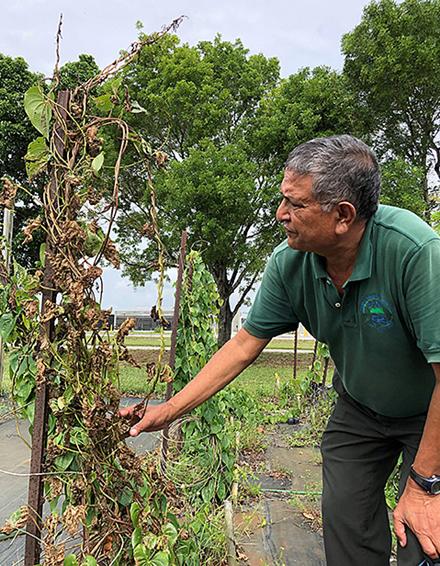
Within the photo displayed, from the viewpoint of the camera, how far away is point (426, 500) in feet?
4.65

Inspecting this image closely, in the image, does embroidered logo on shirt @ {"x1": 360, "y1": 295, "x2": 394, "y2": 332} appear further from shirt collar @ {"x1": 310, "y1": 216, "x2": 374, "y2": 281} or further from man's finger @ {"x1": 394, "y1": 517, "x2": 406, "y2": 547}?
man's finger @ {"x1": 394, "y1": 517, "x2": 406, "y2": 547}

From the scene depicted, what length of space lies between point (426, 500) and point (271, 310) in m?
0.68

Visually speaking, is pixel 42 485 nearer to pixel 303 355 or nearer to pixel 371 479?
pixel 371 479

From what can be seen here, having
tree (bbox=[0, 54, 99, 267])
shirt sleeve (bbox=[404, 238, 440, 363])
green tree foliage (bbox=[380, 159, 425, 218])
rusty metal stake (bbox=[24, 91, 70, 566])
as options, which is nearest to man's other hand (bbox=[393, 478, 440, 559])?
shirt sleeve (bbox=[404, 238, 440, 363])

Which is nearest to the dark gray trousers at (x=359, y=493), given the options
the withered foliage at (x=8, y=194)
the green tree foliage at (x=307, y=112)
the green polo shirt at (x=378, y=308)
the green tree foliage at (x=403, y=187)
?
the green polo shirt at (x=378, y=308)

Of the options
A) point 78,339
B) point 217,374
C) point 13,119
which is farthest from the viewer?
point 13,119

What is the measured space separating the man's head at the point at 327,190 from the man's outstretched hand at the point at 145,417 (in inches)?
23.1

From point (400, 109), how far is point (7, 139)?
316 inches

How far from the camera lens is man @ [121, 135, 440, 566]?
1.37m

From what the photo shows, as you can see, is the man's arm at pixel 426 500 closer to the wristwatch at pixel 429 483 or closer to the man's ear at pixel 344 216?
the wristwatch at pixel 429 483

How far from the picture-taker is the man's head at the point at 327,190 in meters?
1.37

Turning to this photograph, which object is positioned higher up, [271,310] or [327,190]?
[327,190]

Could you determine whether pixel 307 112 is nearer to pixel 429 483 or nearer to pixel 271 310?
pixel 271 310

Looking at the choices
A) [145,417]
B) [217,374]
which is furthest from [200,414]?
[145,417]
